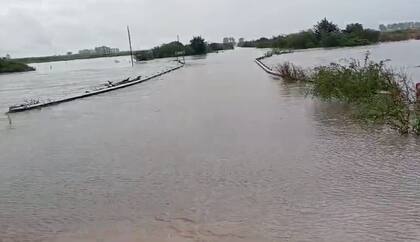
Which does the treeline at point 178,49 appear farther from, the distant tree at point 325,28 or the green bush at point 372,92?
the green bush at point 372,92

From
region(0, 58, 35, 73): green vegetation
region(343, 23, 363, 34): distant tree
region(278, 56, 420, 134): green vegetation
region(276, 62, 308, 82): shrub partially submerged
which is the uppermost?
region(343, 23, 363, 34): distant tree

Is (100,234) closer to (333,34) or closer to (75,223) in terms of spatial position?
(75,223)

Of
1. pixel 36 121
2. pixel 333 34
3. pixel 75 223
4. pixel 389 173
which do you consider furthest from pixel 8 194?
pixel 333 34

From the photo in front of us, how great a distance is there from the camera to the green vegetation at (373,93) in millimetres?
9539

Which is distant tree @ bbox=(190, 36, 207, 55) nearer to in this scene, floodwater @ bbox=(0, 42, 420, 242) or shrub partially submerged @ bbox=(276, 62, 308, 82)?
shrub partially submerged @ bbox=(276, 62, 308, 82)

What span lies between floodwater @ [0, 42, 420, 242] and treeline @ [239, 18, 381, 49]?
251 ft

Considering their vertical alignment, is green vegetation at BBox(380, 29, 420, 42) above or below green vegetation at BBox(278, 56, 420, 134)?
below

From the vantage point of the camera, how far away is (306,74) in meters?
23.2

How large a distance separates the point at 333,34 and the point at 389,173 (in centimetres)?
8517

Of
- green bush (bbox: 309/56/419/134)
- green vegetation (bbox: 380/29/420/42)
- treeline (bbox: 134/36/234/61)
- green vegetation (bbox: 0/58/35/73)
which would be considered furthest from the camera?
treeline (bbox: 134/36/234/61)

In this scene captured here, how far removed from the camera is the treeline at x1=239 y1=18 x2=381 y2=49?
282 ft

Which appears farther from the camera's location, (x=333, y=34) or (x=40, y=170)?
(x=333, y=34)

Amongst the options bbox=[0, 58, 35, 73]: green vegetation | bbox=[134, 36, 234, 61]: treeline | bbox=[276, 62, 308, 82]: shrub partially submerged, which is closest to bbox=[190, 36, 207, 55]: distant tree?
bbox=[134, 36, 234, 61]: treeline

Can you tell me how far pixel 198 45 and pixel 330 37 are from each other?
31515mm
